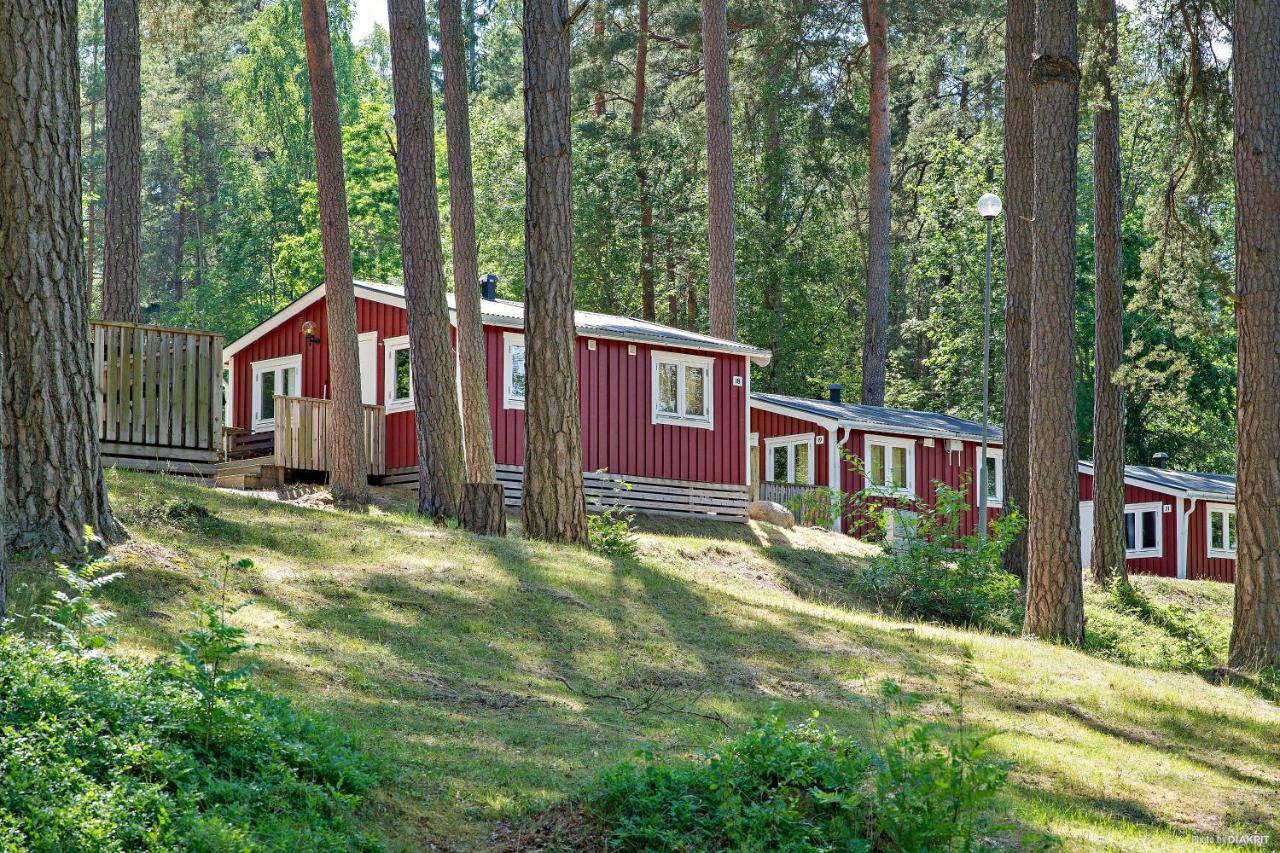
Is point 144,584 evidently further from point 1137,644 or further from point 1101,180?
point 1101,180

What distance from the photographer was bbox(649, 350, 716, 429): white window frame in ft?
84.3

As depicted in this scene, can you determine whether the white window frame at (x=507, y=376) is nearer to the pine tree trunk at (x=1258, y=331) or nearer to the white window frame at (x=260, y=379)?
the white window frame at (x=260, y=379)

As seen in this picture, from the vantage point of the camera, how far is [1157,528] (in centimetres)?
3484

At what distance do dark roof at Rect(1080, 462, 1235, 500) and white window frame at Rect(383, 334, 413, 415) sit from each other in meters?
17.0

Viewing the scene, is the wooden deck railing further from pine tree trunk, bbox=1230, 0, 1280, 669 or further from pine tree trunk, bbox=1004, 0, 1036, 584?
pine tree trunk, bbox=1230, 0, 1280, 669

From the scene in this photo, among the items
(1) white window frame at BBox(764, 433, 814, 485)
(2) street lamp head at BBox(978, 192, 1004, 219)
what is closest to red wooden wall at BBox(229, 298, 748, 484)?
(1) white window frame at BBox(764, 433, 814, 485)

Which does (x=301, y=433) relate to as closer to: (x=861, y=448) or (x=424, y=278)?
(x=424, y=278)

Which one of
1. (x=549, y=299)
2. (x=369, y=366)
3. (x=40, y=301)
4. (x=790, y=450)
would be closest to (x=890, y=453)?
(x=790, y=450)

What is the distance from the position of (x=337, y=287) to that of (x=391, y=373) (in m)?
4.05

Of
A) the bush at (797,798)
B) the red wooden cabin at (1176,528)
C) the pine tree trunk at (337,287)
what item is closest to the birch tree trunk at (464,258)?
the pine tree trunk at (337,287)

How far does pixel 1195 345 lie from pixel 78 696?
3656 centimetres

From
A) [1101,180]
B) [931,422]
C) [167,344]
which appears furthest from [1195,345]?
[167,344]

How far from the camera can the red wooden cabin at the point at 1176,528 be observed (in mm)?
34469

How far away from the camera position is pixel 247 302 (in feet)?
147
